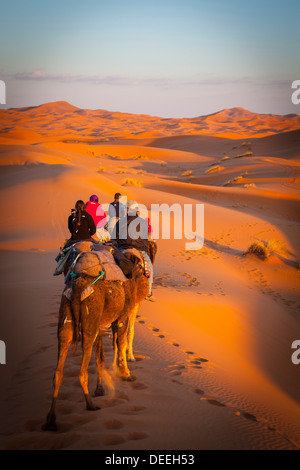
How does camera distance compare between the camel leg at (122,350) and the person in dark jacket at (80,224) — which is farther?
the person in dark jacket at (80,224)

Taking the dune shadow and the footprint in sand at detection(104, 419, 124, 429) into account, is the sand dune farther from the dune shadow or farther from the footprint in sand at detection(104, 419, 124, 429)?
the dune shadow

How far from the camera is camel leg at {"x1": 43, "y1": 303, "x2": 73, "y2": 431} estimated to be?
4.12 m

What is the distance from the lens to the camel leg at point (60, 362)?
4.12 meters

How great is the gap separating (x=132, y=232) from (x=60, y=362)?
2794 millimetres

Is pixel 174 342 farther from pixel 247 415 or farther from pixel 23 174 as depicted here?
pixel 23 174

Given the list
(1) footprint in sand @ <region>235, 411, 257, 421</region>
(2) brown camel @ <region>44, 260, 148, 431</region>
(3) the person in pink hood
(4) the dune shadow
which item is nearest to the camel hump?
(2) brown camel @ <region>44, 260, 148, 431</region>

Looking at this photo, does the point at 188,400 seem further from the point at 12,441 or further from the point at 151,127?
the point at 151,127

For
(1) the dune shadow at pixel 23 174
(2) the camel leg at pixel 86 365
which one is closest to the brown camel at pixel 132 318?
(2) the camel leg at pixel 86 365

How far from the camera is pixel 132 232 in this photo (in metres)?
6.50

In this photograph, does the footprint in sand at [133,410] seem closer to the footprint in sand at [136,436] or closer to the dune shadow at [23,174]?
the footprint in sand at [136,436]

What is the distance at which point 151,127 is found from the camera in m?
134

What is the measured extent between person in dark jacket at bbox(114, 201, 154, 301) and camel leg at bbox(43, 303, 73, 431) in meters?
2.24

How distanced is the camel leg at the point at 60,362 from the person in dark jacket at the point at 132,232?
2.24 meters

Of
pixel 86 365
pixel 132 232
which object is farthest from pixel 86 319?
pixel 132 232
